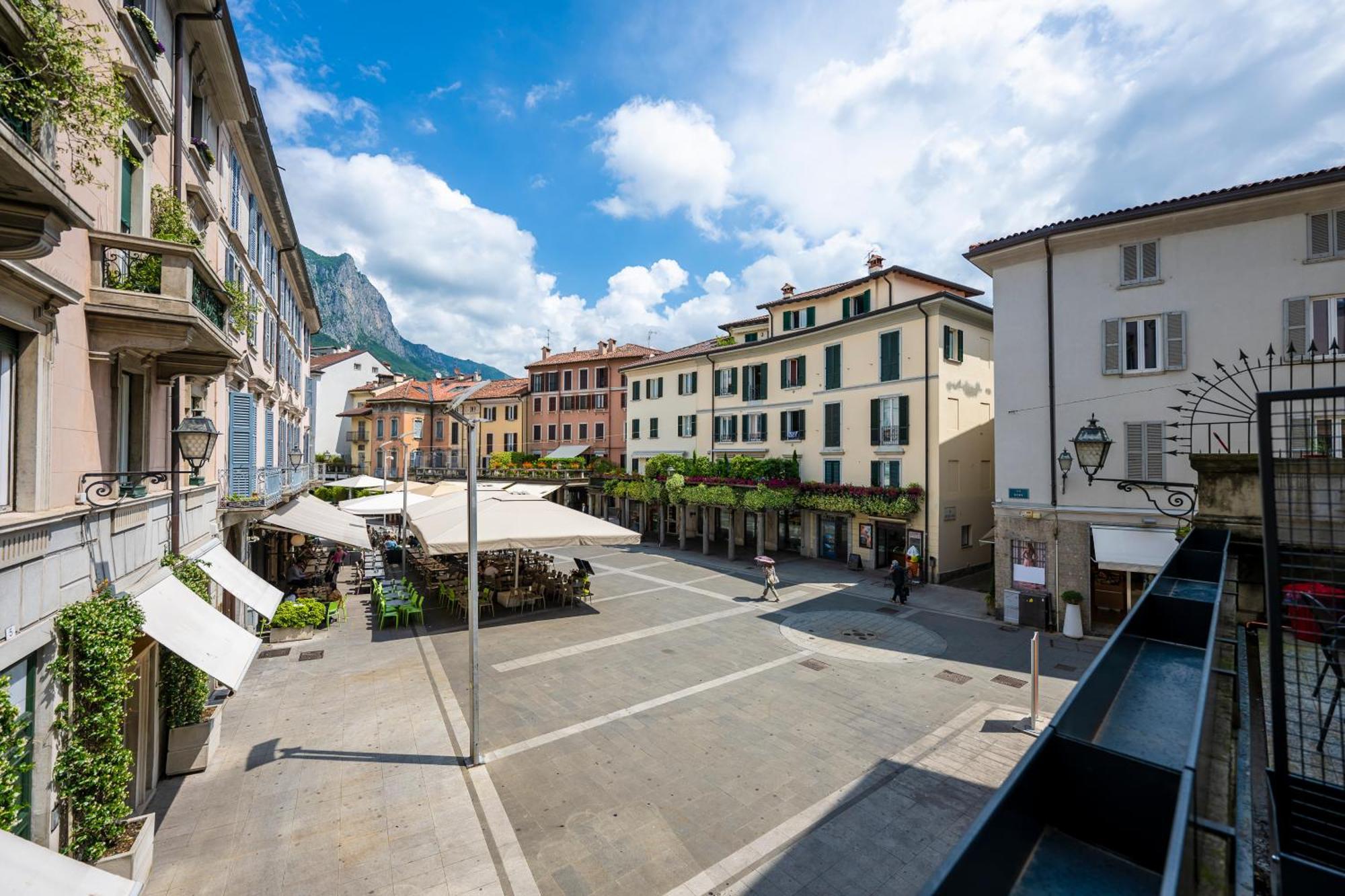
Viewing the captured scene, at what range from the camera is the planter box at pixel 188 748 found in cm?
862

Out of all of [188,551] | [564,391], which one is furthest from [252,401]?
[564,391]

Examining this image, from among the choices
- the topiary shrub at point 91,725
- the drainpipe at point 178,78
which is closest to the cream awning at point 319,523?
the drainpipe at point 178,78

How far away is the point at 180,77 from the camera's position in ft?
31.1

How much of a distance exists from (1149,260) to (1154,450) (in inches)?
208

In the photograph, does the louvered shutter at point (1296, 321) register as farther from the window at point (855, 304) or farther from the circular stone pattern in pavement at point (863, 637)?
the window at point (855, 304)

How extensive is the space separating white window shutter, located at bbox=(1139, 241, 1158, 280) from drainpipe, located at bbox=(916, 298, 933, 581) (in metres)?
7.48

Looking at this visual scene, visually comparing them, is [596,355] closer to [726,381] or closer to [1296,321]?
[726,381]

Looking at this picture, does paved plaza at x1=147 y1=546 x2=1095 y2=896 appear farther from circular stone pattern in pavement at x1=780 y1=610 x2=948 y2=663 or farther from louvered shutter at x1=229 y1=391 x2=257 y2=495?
louvered shutter at x1=229 y1=391 x2=257 y2=495

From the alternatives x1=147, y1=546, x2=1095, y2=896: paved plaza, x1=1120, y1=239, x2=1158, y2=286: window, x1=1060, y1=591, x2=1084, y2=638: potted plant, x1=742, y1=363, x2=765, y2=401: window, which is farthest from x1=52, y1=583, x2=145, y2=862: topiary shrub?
x1=742, y1=363, x2=765, y2=401: window

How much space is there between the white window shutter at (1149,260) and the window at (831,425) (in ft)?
40.9

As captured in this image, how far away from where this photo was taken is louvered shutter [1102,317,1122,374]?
16.2 meters

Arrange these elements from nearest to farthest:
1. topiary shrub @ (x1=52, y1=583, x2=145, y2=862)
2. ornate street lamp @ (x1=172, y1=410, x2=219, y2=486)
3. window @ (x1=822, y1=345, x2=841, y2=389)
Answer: topiary shrub @ (x1=52, y1=583, x2=145, y2=862) → ornate street lamp @ (x1=172, y1=410, x2=219, y2=486) → window @ (x1=822, y1=345, x2=841, y2=389)

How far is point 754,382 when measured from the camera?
1256 inches

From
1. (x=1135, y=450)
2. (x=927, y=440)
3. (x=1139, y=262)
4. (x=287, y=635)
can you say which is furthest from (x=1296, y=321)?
(x=287, y=635)
